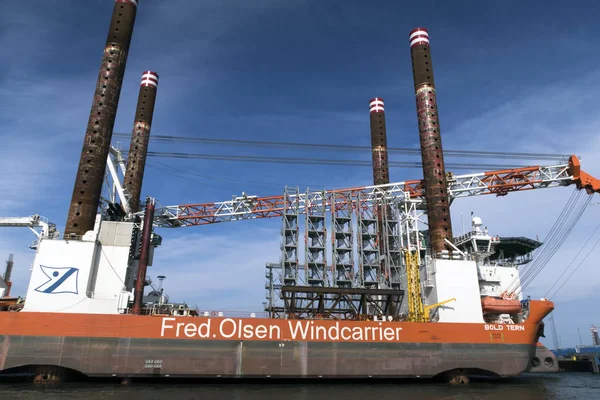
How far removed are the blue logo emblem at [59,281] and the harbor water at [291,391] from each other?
5917mm

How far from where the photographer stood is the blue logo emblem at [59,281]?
89.8 ft

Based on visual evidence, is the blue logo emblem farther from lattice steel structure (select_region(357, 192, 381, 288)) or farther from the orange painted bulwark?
lattice steel structure (select_region(357, 192, 381, 288))

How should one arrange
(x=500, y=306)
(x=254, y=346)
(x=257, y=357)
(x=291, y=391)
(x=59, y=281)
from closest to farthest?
(x=291, y=391)
(x=257, y=357)
(x=254, y=346)
(x=59, y=281)
(x=500, y=306)

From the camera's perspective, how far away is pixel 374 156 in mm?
52781

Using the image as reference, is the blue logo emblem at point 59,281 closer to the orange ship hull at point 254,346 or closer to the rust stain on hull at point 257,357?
the orange ship hull at point 254,346

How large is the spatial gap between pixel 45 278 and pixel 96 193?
7527 mm

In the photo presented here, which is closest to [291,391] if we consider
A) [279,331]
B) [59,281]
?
[279,331]

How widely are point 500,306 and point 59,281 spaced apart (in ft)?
110

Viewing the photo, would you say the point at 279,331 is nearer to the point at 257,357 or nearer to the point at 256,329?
the point at 256,329

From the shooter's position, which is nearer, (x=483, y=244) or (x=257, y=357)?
(x=257, y=357)

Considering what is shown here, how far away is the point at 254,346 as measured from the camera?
27.2 meters

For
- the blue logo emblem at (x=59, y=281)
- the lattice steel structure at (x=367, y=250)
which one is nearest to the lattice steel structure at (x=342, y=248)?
the lattice steel structure at (x=367, y=250)

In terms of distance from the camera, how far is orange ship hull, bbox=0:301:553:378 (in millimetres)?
25438

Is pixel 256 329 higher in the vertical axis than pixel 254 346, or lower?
higher
